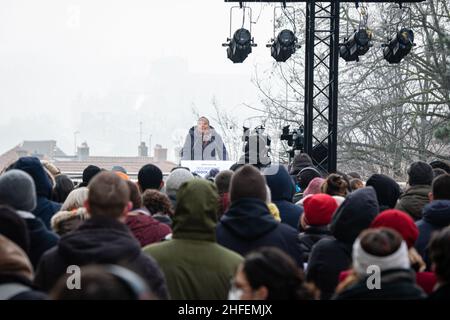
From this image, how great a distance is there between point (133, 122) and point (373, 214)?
38.6 meters

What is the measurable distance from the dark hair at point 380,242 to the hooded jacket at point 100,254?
860mm

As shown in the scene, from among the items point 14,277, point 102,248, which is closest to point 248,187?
point 102,248

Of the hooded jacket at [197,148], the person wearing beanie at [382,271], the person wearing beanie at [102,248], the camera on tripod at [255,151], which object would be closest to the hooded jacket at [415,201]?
the person wearing beanie at [382,271]

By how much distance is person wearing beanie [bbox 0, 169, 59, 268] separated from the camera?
13.7ft

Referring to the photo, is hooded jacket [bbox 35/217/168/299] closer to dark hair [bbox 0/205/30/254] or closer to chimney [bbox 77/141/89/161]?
dark hair [bbox 0/205/30/254]

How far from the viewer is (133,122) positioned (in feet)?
139

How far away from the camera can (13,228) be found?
3572 mm

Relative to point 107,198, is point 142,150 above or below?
below

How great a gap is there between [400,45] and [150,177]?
7.57 meters

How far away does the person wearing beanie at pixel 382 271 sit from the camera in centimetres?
321

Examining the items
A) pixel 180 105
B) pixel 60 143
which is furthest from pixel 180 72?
pixel 60 143

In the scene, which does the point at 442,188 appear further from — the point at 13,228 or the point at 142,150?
the point at 142,150
